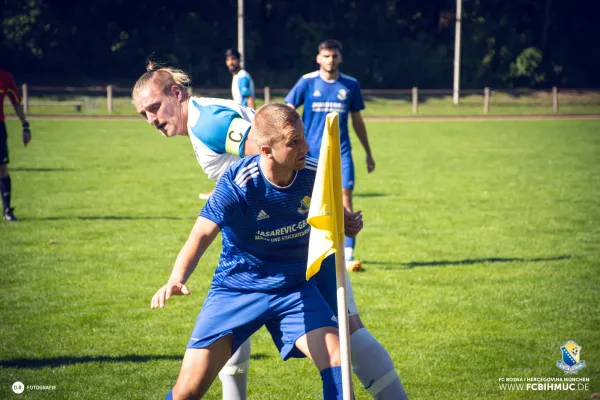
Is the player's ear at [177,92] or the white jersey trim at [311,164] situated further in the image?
the player's ear at [177,92]

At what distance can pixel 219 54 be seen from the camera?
50.3m

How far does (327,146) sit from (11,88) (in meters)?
9.05

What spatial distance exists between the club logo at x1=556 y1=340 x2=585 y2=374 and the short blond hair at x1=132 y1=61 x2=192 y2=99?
331 centimetres

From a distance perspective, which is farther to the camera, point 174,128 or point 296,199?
point 174,128

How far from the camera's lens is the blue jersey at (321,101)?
9000 mm

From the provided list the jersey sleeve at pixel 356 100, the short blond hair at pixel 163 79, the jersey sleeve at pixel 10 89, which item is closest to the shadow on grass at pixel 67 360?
the short blond hair at pixel 163 79

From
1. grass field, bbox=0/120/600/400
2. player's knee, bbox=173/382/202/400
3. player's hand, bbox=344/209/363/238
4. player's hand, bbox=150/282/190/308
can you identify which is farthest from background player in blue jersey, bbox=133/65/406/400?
grass field, bbox=0/120/600/400

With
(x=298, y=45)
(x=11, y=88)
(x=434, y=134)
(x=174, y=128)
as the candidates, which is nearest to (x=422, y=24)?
(x=298, y=45)

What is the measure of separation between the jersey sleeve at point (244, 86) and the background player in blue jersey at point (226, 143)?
30.8 feet

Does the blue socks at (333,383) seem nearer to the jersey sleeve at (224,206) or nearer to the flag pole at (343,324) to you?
the flag pole at (343,324)

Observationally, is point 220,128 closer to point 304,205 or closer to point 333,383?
point 304,205

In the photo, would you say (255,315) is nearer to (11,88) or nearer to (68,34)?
(11,88)

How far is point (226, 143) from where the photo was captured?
429 centimetres

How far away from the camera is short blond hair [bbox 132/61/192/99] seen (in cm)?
450
